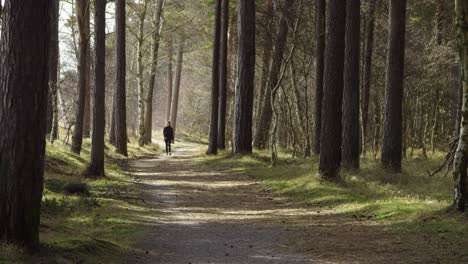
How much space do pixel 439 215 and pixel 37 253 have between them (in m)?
6.73

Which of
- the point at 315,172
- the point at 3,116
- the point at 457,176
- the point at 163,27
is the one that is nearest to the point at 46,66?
the point at 3,116

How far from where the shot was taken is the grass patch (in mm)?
10202

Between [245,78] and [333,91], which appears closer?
[333,91]

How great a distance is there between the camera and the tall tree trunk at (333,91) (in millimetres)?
15383

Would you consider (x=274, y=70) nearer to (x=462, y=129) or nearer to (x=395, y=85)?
(x=395, y=85)

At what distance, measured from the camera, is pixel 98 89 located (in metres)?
17.4

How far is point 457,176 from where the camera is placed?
A: 10.3 metres

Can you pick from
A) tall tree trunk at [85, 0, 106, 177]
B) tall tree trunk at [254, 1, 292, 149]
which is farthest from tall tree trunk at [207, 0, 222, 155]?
tall tree trunk at [85, 0, 106, 177]

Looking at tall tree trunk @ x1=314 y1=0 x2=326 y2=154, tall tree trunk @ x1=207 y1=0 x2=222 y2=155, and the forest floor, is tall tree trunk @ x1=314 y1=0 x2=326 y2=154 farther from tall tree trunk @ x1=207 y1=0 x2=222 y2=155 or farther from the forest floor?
tall tree trunk @ x1=207 y1=0 x2=222 y2=155

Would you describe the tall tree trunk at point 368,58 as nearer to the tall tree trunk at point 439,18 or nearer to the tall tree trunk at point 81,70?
the tall tree trunk at point 439,18

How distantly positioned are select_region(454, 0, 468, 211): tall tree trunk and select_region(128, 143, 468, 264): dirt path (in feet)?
4.39

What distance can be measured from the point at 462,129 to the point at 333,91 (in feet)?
18.1

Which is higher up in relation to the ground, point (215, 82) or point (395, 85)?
point (215, 82)

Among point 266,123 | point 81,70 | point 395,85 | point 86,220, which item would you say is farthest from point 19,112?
point 266,123
